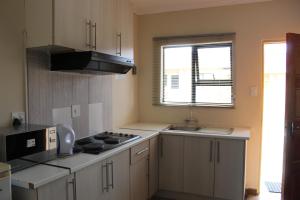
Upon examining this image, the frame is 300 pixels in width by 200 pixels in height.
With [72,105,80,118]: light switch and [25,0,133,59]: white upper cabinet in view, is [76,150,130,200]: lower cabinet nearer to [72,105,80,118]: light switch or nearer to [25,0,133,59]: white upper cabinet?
[72,105,80,118]: light switch

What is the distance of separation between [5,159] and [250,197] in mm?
2823

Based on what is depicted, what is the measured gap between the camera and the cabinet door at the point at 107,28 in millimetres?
2326

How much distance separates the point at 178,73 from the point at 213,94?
1.86 ft

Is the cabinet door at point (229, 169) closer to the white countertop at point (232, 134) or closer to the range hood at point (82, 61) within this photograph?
the white countertop at point (232, 134)

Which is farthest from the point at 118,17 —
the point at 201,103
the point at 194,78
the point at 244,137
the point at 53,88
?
the point at 244,137

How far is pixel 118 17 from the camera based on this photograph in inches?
103

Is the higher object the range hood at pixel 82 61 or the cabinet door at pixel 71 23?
the cabinet door at pixel 71 23

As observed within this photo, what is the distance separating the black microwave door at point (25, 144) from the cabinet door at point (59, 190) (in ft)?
0.82

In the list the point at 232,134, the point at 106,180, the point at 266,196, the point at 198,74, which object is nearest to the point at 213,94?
the point at 198,74

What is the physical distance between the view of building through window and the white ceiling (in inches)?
20.3

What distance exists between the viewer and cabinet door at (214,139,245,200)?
8.98ft

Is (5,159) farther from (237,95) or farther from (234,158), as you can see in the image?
(237,95)

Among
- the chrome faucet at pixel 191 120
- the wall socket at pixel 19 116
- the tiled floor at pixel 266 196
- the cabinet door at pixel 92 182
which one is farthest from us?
the chrome faucet at pixel 191 120

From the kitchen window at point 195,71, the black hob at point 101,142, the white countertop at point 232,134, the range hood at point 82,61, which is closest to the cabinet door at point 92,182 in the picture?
the black hob at point 101,142
